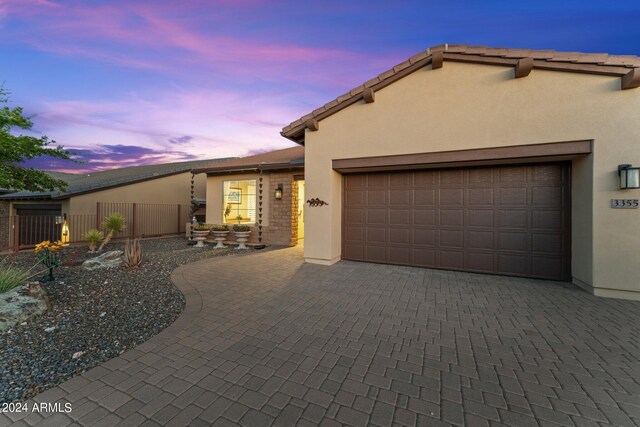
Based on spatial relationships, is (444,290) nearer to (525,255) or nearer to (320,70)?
(525,255)

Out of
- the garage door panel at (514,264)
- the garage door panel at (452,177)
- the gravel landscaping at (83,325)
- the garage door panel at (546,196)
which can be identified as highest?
the garage door panel at (452,177)

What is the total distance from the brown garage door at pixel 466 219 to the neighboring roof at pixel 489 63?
184cm

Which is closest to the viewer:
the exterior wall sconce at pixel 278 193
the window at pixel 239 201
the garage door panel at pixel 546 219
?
the garage door panel at pixel 546 219

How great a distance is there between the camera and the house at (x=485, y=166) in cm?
464

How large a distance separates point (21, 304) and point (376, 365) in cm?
504

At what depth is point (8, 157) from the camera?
756cm

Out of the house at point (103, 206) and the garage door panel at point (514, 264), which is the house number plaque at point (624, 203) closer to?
the garage door panel at point (514, 264)

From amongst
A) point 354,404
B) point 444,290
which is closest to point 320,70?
point 444,290

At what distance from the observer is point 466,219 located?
6.28 metres

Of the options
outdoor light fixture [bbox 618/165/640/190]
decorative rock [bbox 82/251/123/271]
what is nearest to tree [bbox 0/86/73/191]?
decorative rock [bbox 82/251/123/271]

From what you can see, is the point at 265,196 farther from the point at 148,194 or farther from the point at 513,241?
the point at 513,241

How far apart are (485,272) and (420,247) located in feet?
5.11

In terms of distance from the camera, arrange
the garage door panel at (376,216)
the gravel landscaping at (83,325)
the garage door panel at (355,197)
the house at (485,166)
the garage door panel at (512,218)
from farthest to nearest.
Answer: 1. the garage door panel at (355,197)
2. the garage door panel at (376,216)
3. the garage door panel at (512,218)
4. the house at (485,166)
5. the gravel landscaping at (83,325)

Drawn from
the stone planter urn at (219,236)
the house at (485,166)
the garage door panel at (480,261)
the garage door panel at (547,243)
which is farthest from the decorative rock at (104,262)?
the garage door panel at (547,243)
